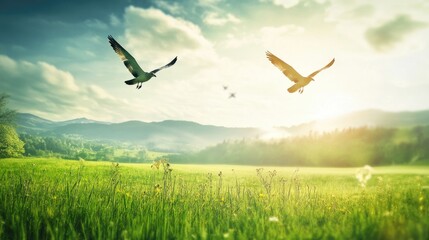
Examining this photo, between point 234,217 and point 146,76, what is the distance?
169 inches

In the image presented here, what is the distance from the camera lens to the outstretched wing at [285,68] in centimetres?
773

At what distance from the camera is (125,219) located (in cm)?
535

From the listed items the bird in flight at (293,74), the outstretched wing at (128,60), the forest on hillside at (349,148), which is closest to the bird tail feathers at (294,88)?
the bird in flight at (293,74)

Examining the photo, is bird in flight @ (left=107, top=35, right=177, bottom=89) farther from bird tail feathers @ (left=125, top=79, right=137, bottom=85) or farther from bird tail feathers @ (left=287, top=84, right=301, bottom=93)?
bird tail feathers @ (left=287, top=84, right=301, bottom=93)

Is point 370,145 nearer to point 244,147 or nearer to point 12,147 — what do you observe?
point 244,147

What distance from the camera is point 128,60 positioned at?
8203 millimetres

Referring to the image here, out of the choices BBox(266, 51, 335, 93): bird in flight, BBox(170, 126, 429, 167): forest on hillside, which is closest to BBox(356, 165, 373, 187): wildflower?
BBox(266, 51, 335, 93): bird in flight

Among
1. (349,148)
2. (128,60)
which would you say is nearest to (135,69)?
(128,60)

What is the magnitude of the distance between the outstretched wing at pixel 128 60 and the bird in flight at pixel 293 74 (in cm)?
340

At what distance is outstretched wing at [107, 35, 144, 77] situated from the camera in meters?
8.12

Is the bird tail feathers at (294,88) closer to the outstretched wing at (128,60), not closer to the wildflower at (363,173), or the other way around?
the wildflower at (363,173)

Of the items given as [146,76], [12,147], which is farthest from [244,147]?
[146,76]

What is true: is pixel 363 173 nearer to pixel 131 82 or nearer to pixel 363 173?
pixel 363 173

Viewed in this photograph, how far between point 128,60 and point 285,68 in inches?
158
